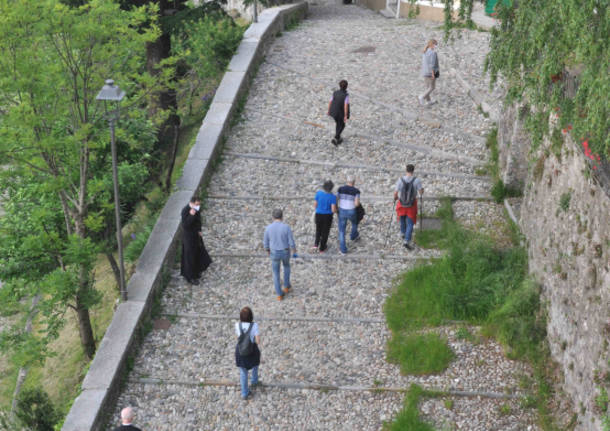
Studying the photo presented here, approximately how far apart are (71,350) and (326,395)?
624cm

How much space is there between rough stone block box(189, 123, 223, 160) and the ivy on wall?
549 cm

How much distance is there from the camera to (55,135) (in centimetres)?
1109

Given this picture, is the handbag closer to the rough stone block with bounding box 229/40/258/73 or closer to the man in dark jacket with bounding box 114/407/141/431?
the man in dark jacket with bounding box 114/407/141/431

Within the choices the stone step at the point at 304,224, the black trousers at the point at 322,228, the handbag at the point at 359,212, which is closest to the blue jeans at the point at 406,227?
the stone step at the point at 304,224

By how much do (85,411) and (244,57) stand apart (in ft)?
36.9

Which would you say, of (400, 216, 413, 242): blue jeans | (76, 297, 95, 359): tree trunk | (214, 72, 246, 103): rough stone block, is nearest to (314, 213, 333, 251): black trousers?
(400, 216, 413, 242): blue jeans

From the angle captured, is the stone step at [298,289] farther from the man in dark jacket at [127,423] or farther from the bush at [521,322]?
the man in dark jacket at [127,423]

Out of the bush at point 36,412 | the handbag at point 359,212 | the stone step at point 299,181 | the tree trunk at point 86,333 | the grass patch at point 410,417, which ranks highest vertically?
the handbag at point 359,212

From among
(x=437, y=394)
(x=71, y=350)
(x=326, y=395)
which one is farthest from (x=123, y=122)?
(x=437, y=394)

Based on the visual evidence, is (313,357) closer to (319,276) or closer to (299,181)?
(319,276)

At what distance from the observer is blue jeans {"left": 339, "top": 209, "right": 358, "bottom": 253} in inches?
437

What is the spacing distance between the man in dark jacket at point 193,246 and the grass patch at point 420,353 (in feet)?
10.6

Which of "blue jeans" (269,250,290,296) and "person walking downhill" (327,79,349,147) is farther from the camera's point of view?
"person walking downhill" (327,79,349,147)

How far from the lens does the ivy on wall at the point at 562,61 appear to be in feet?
21.8
